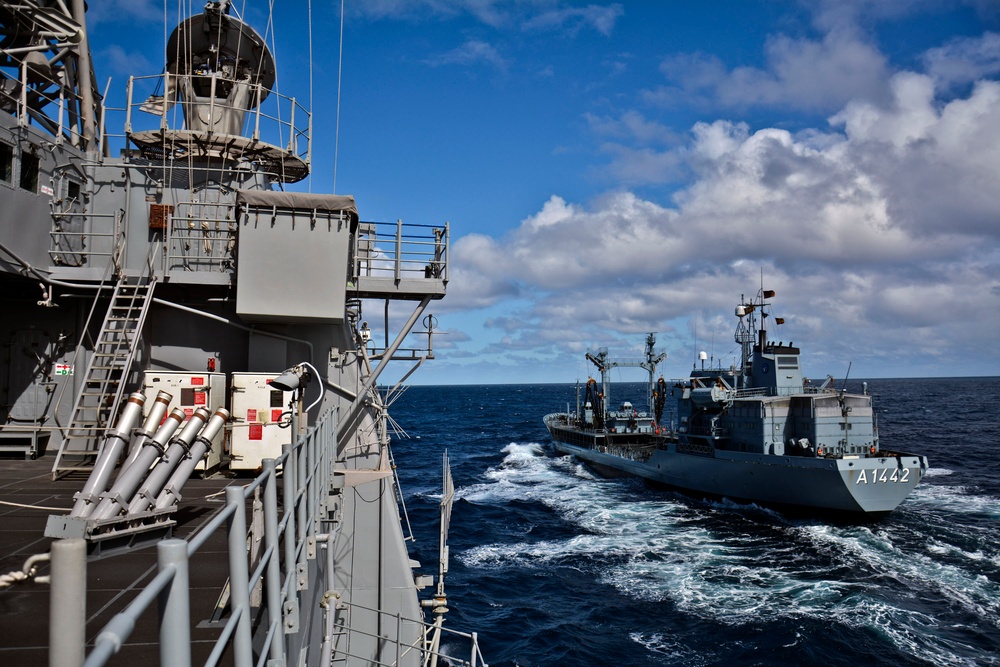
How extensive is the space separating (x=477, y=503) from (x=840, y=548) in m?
17.2

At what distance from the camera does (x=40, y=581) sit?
532 cm

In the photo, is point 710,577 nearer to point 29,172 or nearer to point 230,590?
point 230,590

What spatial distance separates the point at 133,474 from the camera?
6.52 m

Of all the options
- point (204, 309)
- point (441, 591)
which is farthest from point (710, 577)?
point (204, 309)

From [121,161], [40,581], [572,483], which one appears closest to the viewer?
[40,581]

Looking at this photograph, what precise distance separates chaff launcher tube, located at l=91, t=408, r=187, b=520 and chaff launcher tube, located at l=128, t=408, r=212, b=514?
0.33ft

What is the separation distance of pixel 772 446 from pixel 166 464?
31523 mm

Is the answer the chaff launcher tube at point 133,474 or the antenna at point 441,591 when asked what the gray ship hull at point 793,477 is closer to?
the antenna at point 441,591

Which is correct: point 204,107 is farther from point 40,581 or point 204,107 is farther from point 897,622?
point 897,622

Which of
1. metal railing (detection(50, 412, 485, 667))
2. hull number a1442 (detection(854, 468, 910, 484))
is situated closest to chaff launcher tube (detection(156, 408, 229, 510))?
metal railing (detection(50, 412, 485, 667))

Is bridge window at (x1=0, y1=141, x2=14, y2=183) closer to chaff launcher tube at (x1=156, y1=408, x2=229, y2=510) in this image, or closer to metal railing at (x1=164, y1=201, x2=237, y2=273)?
metal railing at (x1=164, y1=201, x2=237, y2=273)

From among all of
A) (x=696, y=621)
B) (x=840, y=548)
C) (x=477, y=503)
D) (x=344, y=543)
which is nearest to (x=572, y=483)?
(x=477, y=503)

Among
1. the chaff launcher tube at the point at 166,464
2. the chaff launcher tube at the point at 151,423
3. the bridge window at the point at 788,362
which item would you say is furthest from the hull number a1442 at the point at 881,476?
the chaff launcher tube at the point at 151,423

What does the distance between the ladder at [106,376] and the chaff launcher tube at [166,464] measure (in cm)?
433
